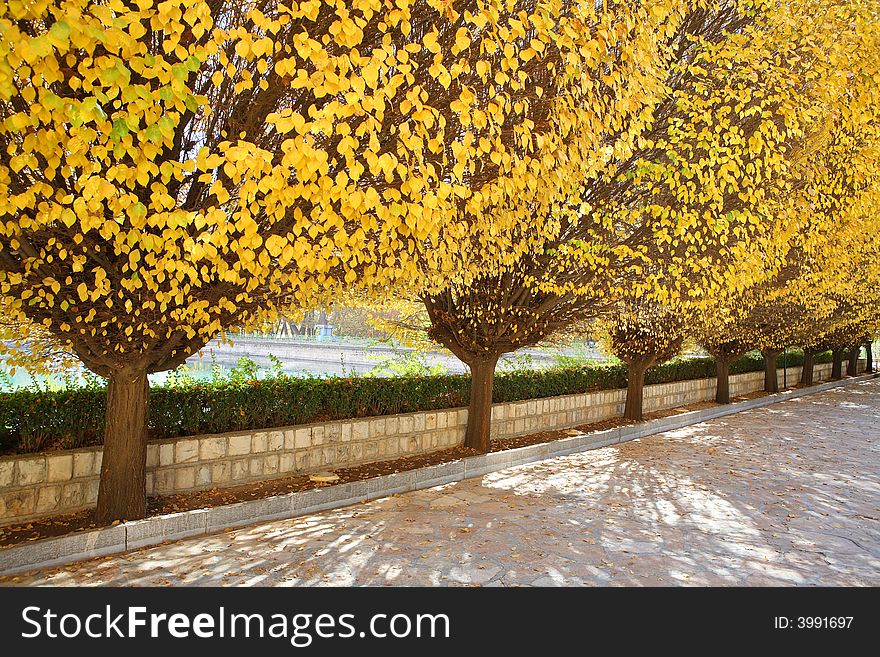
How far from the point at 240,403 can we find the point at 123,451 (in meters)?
1.83

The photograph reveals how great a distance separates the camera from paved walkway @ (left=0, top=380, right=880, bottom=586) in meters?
5.20

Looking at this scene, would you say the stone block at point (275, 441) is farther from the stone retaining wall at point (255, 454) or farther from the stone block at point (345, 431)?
the stone block at point (345, 431)

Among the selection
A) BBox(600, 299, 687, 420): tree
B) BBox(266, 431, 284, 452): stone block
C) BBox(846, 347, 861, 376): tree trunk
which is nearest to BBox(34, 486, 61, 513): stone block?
BBox(266, 431, 284, 452): stone block

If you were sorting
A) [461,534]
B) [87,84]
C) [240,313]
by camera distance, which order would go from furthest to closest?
1. [461,534]
2. [240,313]
3. [87,84]

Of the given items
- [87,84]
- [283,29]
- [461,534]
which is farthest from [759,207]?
[87,84]

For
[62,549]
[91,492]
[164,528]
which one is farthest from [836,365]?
[62,549]

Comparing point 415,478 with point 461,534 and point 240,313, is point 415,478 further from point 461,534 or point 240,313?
point 240,313

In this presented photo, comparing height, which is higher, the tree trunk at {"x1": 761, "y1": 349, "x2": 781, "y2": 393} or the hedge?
the hedge

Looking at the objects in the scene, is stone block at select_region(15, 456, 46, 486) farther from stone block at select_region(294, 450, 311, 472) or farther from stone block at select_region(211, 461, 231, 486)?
stone block at select_region(294, 450, 311, 472)

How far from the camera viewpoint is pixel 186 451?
6742mm

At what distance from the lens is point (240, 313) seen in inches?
231

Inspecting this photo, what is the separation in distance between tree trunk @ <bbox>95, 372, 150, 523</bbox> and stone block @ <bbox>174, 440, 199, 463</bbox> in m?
0.85

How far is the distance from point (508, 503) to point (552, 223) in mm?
3584

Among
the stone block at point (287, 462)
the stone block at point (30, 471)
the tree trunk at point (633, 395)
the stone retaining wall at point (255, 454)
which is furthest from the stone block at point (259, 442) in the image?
the tree trunk at point (633, 395)
